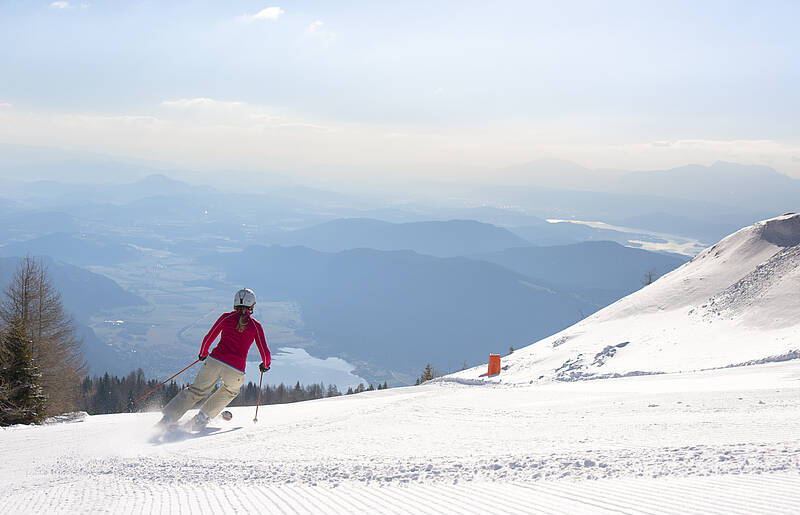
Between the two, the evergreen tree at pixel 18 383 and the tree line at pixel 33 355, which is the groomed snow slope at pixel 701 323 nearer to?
the evergreen tree at pixel 18 383

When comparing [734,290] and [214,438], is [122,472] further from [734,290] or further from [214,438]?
[734,290]

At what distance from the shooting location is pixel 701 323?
1927cm

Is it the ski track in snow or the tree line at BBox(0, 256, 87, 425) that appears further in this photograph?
the tree line at BBox(0, 256, 87, 425)

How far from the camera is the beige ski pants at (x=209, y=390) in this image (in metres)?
7.90

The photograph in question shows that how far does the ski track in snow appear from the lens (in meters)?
4.13

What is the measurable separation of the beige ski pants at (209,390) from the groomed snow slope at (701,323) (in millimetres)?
11280

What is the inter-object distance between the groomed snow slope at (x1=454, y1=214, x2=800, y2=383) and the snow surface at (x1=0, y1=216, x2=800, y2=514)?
153 inches

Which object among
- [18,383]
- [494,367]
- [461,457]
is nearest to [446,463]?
[461,457]

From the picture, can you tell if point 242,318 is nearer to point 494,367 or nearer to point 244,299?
point 244,299

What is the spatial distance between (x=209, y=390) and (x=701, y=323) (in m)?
18.5

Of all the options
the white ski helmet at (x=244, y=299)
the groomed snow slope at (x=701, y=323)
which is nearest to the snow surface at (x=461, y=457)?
the white ski helmet at (x=244, y=299)

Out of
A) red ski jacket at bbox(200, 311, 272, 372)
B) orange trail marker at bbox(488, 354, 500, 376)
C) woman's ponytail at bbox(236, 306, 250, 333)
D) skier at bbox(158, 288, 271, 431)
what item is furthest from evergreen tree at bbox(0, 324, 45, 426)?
orange trail marker at bbox(488, 354, 500, 376)

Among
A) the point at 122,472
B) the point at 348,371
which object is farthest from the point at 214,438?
the point at 348,371

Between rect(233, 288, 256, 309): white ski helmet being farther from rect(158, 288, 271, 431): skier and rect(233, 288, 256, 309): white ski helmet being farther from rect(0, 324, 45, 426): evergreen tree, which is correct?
rect(0, 324, 45, 426): evergreen tree
